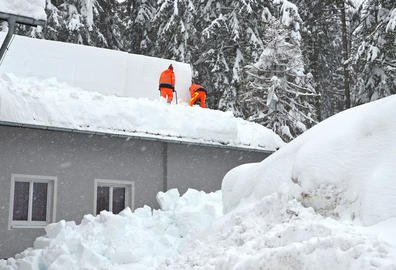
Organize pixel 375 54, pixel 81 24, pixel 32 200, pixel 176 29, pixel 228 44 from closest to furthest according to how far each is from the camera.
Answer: pixel 32 200 → pixel 375 54 → pixel 81 24 → pixel 228 44 → pixel 176 29

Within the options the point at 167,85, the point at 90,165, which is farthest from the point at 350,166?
the point at 167,85

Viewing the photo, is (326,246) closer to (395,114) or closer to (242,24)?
(395,114)

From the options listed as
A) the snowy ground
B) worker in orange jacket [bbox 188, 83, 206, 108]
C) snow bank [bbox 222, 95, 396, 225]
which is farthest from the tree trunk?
snow bank [bbox 222, 95, 396, 225]

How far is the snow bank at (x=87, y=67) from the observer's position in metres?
14.9

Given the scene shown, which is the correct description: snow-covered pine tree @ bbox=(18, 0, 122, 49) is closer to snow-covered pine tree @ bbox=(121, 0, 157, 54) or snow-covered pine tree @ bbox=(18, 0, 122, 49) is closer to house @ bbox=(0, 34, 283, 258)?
snow-covered pine tree @ bbox=(121, 0, 157, 54)

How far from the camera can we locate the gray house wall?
37.9 feet

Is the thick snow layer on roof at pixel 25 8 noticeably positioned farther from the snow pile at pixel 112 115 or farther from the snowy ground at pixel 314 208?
the snow pile at pixel 112 115

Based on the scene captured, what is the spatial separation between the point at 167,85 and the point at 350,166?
10247 mm

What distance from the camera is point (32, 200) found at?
1197cm

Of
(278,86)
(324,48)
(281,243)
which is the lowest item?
(281,243)

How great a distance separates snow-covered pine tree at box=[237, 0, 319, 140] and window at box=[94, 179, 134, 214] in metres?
10.2

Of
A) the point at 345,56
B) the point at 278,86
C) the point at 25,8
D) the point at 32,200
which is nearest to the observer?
the point at 25,8

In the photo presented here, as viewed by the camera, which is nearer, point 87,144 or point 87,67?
point 87,144

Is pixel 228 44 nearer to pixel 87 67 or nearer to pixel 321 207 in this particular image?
pixel 87 67
